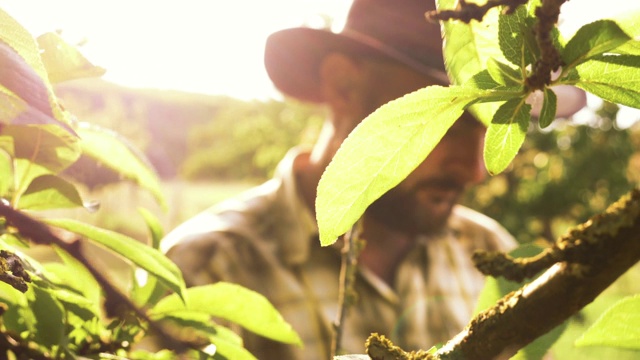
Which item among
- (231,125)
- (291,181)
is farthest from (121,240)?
(231,125)

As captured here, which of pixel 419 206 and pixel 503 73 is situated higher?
pixel 419 206

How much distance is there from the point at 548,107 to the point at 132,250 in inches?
10.9

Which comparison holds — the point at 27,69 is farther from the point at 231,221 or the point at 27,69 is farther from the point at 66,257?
the point at 231,221

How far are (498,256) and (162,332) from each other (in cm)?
21

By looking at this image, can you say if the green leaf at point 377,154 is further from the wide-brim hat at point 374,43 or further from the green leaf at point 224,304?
the wide-brim hat at point 374,43

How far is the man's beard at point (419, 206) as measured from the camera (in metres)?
2.41

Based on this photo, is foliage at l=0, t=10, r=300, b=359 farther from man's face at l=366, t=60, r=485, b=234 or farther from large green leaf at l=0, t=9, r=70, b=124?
man's face at l=366, t=60, r=485, b=234

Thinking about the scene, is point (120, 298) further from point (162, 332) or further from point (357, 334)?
point (357, 334)

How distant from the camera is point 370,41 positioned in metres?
2.39

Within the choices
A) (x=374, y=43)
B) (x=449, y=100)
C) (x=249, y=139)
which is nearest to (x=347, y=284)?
(x=449, y=100)

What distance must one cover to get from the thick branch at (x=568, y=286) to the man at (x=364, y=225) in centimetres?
179

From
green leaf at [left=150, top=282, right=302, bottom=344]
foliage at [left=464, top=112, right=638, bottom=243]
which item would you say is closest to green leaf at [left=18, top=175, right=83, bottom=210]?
green leaf at [left=150, top=282, right=302, bottom=344]

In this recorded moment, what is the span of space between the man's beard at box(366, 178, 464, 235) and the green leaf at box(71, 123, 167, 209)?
1891 millimetres

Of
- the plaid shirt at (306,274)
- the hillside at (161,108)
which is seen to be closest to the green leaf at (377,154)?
the plaid shirt at (306,274)
